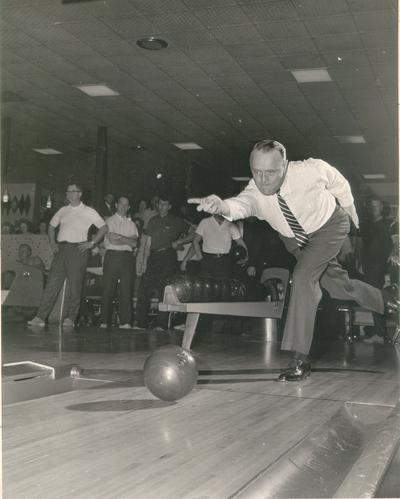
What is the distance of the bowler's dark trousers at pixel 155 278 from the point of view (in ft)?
20.9

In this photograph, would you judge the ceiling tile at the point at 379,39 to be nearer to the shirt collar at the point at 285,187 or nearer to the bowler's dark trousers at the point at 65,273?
the bowler's dark trousers at the point at 65,273

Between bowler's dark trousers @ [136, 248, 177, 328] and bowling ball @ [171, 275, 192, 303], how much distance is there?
2.42 meters

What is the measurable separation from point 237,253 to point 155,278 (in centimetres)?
87

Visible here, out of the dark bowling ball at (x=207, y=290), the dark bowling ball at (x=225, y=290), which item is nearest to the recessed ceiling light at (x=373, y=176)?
the dark bowling ball at (x=225, y=290)

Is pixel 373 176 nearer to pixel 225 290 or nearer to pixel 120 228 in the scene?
pixel 120 228

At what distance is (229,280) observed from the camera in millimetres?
4520

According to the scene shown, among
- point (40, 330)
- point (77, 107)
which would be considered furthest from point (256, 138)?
point (40, 330)

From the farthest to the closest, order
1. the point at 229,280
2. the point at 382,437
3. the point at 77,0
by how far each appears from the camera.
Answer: the point at 77,0 < the point at 229,280 < the point at 382,437

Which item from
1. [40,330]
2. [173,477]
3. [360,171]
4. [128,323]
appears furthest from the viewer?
[360,171]

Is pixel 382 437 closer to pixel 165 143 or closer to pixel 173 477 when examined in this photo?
pixel 173 477

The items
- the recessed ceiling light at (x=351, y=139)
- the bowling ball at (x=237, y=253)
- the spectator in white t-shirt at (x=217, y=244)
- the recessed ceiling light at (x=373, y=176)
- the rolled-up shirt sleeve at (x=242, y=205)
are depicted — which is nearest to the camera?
the rolled-up shirt sleeve at (x=242, y=205)

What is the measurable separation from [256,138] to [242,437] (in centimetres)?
969

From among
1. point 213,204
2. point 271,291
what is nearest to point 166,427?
point 213,204

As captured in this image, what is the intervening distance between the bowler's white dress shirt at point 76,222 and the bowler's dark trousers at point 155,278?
695 millimetres
